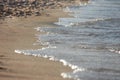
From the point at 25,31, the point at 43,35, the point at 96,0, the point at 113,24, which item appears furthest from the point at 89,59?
the point at 96,0

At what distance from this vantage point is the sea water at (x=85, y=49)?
10930 mm

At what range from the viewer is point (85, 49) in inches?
547

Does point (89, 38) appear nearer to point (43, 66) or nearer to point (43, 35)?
point (43, 35)

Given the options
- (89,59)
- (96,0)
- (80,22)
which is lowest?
(96,0)

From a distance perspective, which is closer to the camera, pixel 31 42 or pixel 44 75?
pixel 44 75

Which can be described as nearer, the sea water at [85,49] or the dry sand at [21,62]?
the dry sand at [21,62]

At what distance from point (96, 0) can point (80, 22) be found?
2083cm

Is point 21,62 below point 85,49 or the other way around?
the other way around

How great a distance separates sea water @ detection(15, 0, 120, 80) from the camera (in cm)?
1093

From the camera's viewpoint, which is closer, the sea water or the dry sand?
the dry sand

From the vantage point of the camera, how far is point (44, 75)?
10.5 metres

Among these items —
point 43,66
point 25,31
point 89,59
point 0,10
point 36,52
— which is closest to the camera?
point 43,66

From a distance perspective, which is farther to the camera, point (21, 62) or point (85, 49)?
point (85, 49)

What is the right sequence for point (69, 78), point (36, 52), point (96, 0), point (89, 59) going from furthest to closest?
point (96, 0) → point (36, 52) → point (89, 59) → point (69, 78)
